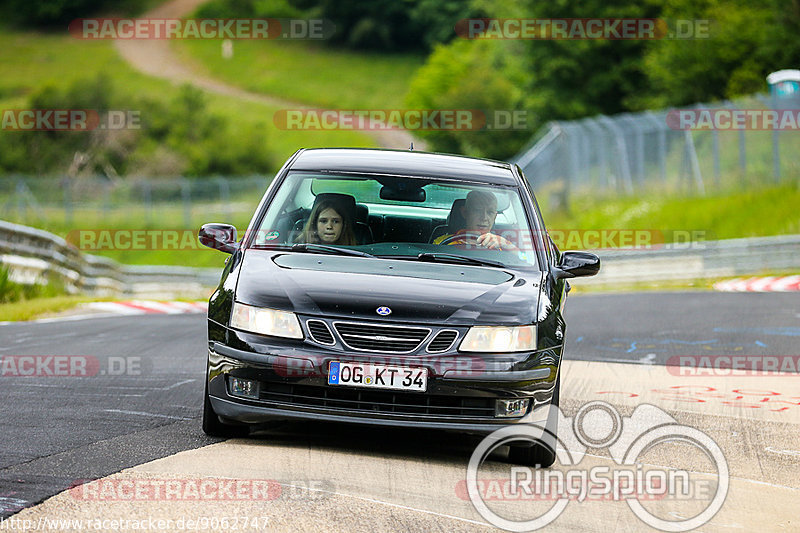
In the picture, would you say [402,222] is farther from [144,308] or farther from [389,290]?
[144,308]

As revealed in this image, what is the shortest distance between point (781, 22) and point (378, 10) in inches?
3114

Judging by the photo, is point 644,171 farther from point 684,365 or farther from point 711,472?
point 711,472

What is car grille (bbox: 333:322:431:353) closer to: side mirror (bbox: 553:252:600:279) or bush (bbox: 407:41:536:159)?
side mirror (bbox: 553:252:600:279)

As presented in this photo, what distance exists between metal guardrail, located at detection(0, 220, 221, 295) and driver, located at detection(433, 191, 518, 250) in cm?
1002

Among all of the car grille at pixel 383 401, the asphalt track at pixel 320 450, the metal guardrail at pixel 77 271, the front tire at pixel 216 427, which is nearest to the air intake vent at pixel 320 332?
the car grille at pixel 383 401

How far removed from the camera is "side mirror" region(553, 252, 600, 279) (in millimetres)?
7852

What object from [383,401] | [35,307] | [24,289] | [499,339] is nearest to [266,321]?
[383,401]

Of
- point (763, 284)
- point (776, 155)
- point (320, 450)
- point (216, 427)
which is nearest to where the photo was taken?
point (320, 450)

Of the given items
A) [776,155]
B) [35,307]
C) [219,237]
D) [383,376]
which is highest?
[776,155]

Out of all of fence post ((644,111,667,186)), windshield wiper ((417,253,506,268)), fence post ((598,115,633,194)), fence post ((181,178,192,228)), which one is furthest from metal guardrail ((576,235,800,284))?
fence post ((181,178,192,228))

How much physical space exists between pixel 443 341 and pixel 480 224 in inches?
58.2

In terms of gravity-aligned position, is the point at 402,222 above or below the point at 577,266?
above

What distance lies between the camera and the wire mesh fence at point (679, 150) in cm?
2814

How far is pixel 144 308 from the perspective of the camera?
59.8 ft
